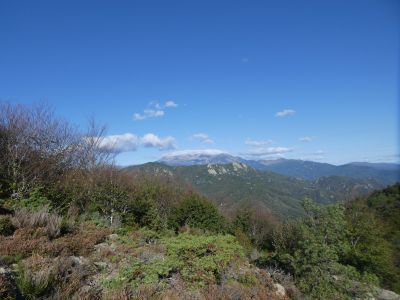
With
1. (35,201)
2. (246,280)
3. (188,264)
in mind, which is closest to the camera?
(188,264)

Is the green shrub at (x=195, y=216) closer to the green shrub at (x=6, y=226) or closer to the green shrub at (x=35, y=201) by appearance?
the green shrub at (x=35, y=201)

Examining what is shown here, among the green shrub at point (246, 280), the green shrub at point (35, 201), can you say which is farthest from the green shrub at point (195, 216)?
the green shrub at point (246, 280)

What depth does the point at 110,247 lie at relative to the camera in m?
8.33

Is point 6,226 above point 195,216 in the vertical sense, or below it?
above

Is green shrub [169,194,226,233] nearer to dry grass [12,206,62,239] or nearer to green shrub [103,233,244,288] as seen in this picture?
green shrub [103,233,244,288]

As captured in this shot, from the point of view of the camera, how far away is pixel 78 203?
1608 centimetres

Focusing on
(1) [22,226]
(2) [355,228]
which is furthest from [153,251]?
(2) [355,228]

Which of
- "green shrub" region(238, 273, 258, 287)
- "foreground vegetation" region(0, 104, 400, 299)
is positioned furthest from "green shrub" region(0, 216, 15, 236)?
"green shrub" region(238, 273, 258, 287)

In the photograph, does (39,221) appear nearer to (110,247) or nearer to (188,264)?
(110,247)

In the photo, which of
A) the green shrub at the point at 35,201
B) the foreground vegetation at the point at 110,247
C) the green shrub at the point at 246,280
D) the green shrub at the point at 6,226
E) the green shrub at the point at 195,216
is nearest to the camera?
the foreground vegetation at the point at 110,247

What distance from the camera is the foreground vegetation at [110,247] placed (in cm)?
536

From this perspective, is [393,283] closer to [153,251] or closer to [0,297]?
[153,251]

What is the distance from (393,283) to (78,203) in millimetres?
28789

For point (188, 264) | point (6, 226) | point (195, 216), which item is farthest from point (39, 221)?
point (195, 216)
